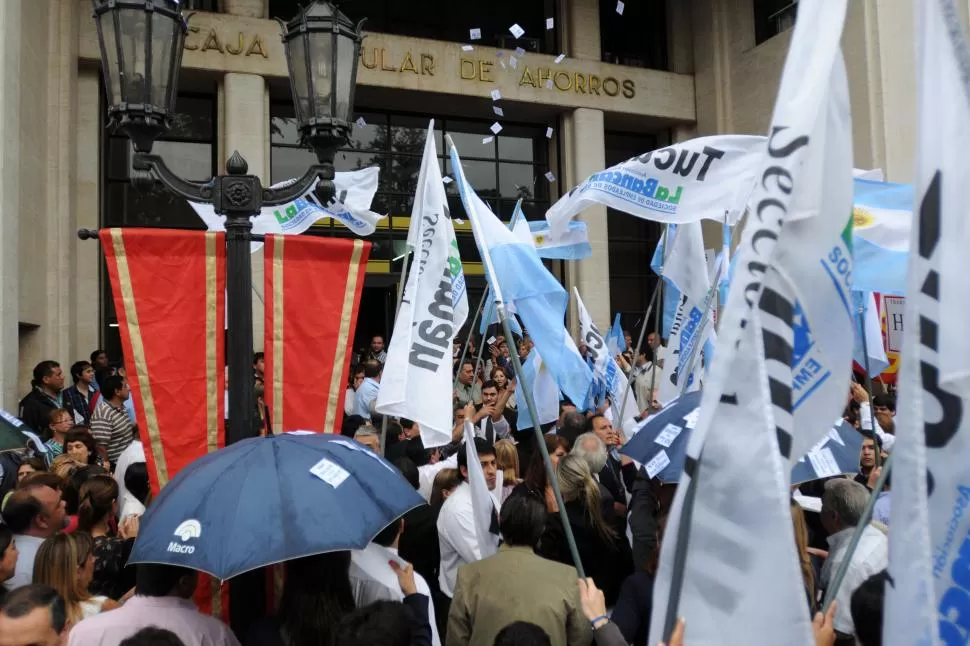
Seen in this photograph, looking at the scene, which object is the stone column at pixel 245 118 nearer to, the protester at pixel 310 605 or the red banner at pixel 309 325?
the red banner at pixel 309 325

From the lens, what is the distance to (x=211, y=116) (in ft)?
61.5

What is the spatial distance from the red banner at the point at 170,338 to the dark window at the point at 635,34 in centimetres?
1833

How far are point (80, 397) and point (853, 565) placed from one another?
9.48 m

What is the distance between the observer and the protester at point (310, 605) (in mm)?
3189

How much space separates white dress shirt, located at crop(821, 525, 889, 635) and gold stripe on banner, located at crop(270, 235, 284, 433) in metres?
2.99

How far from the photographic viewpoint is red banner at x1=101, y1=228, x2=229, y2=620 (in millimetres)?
4730

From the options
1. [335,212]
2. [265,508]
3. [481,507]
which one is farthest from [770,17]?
[265,508]

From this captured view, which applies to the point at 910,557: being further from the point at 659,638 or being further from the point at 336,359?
the point at 336,359

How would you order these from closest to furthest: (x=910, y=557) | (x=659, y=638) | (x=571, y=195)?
(x=910, y=557), (x=659, y=638), (x=571, y=195)

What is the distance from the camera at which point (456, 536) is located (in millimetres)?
5043

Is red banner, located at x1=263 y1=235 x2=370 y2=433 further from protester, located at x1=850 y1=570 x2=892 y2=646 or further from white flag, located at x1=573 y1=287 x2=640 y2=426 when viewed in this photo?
white flag, located at x1=573 y1=287 x2=640 y2=426

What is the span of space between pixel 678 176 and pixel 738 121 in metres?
15.0

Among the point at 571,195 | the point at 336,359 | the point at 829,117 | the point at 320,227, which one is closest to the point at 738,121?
the point at 320,227

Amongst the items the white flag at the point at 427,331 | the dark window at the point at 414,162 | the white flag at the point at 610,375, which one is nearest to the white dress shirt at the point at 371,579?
the white flag at the point at 427,331
